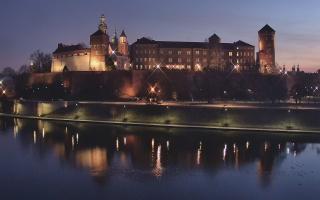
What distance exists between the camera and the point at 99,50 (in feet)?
211

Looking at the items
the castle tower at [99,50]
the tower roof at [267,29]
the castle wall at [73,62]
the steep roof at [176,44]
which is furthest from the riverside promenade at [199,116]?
the tower roof at [267,29]

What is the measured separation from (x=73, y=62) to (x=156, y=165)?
4845 cm

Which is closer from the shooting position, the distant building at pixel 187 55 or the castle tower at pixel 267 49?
the castle tower at pixel 267 49

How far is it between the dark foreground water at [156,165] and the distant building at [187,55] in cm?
4281

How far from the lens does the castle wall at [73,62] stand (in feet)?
218

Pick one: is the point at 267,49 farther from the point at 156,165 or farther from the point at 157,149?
the point at 156,165

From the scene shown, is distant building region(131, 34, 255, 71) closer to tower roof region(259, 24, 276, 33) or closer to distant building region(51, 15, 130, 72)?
distant building region(51, 15, 130, 72)

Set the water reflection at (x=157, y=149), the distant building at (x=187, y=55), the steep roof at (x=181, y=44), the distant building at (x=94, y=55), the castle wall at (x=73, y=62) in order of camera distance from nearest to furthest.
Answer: the water reflection at (x=157, y=149), the distant building at (x=94, y=55), the castle wall at (x=73, y=62), the distant building at (x=187, y=55), the steep roof at (x=181, y=44)

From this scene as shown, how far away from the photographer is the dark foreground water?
17.5 meters

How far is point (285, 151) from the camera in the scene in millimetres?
25875

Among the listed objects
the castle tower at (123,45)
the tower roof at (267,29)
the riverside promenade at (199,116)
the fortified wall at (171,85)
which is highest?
the tower roof at (267,29)

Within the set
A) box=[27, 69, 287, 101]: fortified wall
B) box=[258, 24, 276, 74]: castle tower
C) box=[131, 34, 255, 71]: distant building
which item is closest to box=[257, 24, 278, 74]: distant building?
box=[258, 24, 276, 74]: castle tower

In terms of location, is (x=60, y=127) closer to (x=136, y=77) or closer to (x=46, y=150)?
(x=46, y=150)

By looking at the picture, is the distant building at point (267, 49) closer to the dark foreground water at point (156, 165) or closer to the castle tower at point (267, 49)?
the castle tower at point (267, 49)
